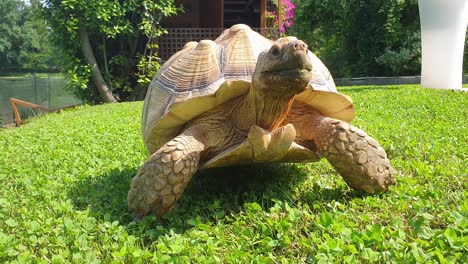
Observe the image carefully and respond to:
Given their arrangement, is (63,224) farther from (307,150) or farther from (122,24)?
(122,24)

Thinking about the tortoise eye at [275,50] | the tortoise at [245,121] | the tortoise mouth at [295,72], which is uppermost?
the tortoise eye at [275,50]

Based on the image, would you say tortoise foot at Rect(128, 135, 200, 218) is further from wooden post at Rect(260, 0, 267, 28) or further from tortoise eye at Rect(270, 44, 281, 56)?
wooden post at Rect(260, 0, 267, 28)

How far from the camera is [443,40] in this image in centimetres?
865

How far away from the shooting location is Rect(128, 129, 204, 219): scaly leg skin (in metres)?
1.91

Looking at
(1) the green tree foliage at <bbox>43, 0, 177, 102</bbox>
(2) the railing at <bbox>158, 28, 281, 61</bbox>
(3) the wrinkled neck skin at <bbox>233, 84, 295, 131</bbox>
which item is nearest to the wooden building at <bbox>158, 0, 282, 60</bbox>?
(2) the railing at <bbox>158, 28, 281, 61</bbox>

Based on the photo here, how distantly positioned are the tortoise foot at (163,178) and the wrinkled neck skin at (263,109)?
0.32 metres

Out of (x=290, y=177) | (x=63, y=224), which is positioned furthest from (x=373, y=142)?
(x=63, y=224)

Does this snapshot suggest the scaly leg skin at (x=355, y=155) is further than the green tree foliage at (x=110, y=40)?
No

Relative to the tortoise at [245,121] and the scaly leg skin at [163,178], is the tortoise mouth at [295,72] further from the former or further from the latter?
the scaly leg skin at [163,178]

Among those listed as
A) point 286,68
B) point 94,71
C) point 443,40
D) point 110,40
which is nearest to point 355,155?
point 286,68

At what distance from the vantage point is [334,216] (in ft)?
6.01

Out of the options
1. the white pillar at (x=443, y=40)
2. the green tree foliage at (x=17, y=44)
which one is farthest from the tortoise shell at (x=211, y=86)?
the green tree foliage at (x=17, y=44)

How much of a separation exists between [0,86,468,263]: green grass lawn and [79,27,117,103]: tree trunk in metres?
6.95

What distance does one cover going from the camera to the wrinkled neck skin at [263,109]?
74.1 inches
